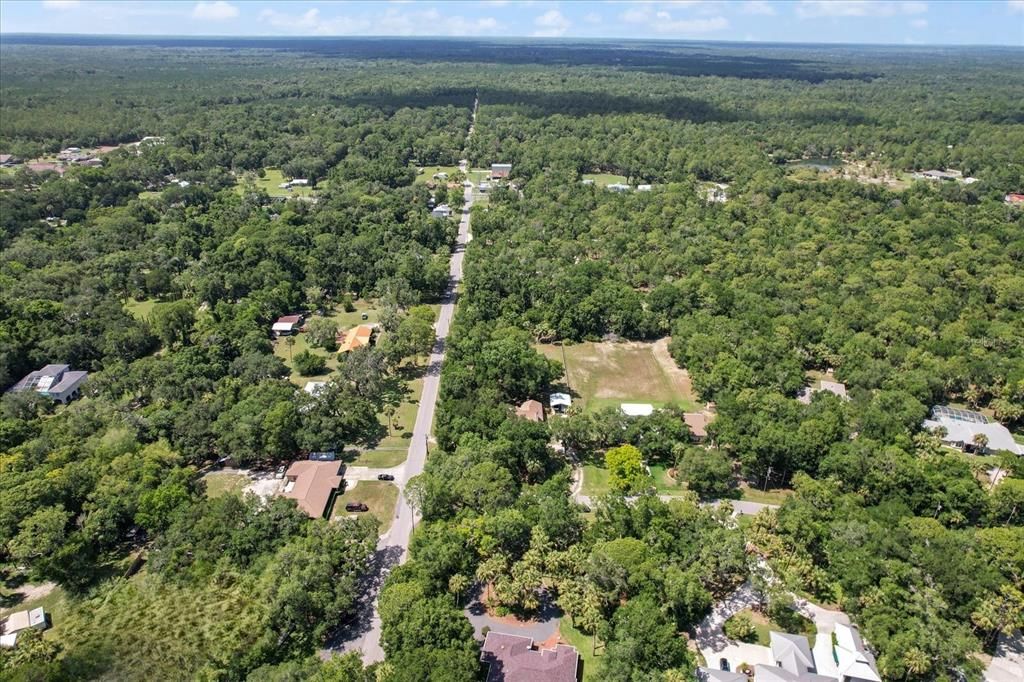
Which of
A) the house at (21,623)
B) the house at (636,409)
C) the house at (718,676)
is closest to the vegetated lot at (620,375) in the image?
the house at (636,409)

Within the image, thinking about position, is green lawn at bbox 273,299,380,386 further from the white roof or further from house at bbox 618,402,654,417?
the white roof

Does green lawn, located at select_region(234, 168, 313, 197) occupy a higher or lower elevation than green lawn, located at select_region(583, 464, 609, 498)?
higher

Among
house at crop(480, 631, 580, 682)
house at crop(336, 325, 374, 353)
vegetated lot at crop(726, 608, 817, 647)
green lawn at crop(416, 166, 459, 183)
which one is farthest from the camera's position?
green lawn at crop(416, 166, 459, 183)

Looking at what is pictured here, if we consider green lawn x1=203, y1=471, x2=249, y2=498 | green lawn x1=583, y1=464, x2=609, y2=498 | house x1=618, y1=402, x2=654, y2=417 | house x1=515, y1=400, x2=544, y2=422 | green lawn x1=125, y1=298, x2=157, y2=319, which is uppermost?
house x1=515, y1=400, x2=544, y2=422

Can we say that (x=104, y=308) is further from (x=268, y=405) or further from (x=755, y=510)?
(x=755, y=510)

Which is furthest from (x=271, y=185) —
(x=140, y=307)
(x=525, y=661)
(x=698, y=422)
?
(x=525, y=661)

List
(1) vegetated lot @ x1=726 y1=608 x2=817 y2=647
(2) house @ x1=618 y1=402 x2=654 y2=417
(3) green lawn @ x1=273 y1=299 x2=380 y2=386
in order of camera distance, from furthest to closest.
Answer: (3) green lawn @ x1=273 y1=299 x2=380 y2=386 → (2) house @ x1=618 y1=402 x2=654 y2=417 → (1) vegetated lot @ x1=726 y1=608 x2=817 y2=647

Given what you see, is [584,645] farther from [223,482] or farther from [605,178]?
[605,178]

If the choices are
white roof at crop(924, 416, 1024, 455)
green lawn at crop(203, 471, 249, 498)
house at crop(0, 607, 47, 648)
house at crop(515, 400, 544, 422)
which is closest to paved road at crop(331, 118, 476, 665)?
house at crop(515, 400, 544, 422)
